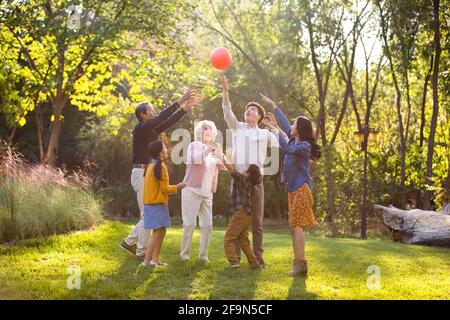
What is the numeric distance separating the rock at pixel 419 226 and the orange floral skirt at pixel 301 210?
6.32 m

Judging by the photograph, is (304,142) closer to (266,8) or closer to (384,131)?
(266,8)

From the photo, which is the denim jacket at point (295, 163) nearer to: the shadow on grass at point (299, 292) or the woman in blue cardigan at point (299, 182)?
the woman in blue cardigan at point (299, 182)

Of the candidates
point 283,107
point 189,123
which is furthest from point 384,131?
point 189,123

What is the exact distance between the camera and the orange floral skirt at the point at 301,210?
6957 mm

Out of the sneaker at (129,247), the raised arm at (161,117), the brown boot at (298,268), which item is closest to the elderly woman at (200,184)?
the raised arm at (161,117)

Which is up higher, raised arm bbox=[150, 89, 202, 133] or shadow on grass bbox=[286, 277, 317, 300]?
raised arm bbox=[150, 89, 202, 133]

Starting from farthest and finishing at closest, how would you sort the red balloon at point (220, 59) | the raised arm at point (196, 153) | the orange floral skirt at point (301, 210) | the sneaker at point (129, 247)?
the red balloon at point (220, 59)
the sneaker at point (129, 247)
the raised arm at point (196, 153)
the orange floral skirt at point (301, 210)

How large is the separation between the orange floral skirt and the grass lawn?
0.67 meters

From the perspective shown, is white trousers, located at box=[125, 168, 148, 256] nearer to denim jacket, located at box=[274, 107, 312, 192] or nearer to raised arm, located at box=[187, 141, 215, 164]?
raised arm, located at box=[187, 141, 215, 164]

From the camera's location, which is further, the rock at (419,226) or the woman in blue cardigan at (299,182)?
the rock at (419,226)

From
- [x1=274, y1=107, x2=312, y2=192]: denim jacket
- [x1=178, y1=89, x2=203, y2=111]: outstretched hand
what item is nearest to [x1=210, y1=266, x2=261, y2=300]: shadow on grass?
[x1=274, y1=107, x2=312, y2=192]: denim jacket

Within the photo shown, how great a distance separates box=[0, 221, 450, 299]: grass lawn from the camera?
6020 millimetres

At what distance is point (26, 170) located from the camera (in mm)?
11773

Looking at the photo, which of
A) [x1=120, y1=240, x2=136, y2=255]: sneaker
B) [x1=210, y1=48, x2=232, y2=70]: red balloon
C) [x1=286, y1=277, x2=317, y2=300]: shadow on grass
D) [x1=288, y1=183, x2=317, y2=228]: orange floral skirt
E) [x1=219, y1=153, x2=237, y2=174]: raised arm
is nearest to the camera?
[x1=286, y1=277, x2=317, y2=300]: shadow on grass
